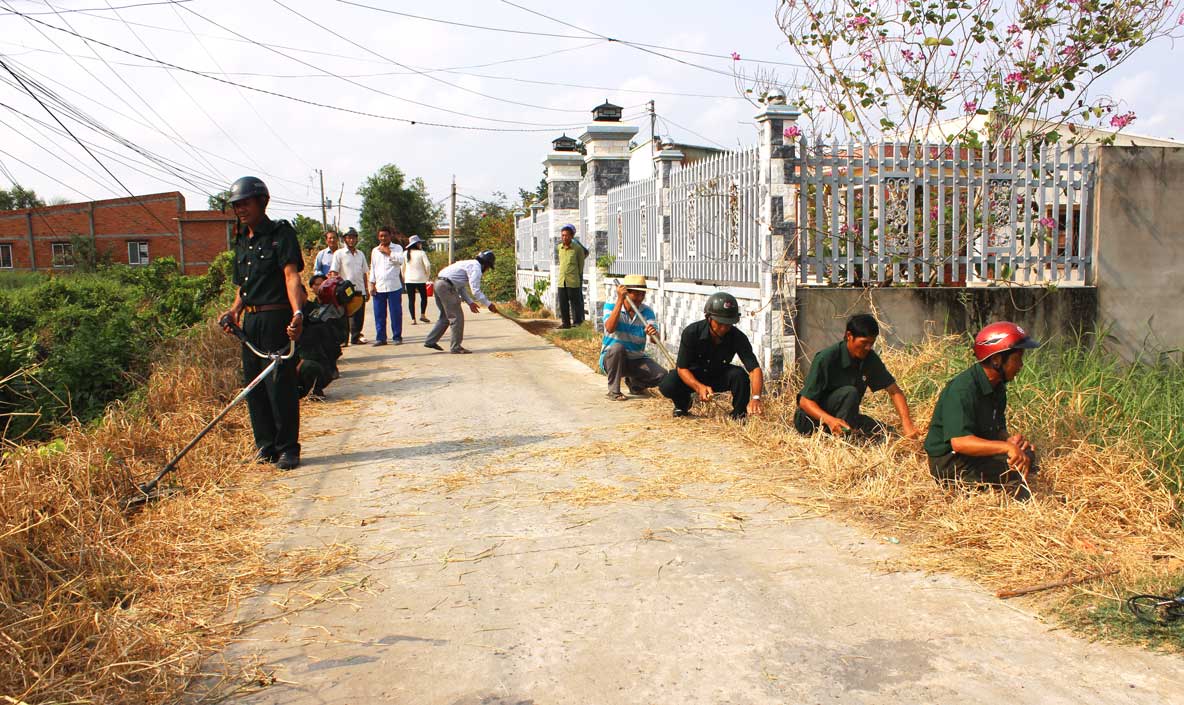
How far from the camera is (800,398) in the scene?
21.0 feet

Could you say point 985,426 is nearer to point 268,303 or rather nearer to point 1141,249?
point 268,303

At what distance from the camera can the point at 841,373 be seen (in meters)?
6.37

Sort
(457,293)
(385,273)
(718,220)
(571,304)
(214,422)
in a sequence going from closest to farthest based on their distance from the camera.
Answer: (214,422), (718,220), (457,293), (385,273), (571,304)

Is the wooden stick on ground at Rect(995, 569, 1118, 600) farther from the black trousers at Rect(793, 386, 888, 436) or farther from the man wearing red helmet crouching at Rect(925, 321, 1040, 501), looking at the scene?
the black trousers at Rect(793, 386, 888, 436)

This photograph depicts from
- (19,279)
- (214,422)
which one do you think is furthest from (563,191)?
(19,279)

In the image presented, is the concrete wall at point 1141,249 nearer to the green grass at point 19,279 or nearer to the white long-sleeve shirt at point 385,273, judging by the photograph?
the white long-sleeve shirt at point 385,273

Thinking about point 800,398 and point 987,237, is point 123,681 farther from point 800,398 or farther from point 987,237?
point 987,237

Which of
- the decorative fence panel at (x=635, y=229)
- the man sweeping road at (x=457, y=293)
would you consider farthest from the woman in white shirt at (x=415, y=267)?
the decorative fence panel at (x=635, y=229)

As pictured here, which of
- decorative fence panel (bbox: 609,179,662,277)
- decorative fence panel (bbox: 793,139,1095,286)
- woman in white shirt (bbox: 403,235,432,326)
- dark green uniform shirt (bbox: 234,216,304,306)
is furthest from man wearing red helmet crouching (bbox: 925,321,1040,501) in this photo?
woman in white shirt (bbox: 403,235,432,326)

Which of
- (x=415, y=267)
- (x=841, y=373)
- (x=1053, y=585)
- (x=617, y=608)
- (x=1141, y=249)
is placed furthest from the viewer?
(x=415, y=267)

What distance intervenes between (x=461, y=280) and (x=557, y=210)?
6212mm

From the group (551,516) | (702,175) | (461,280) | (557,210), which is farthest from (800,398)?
(557,210)

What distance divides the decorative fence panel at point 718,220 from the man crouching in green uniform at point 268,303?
420 cm

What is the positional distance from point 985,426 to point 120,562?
14.7 feet
